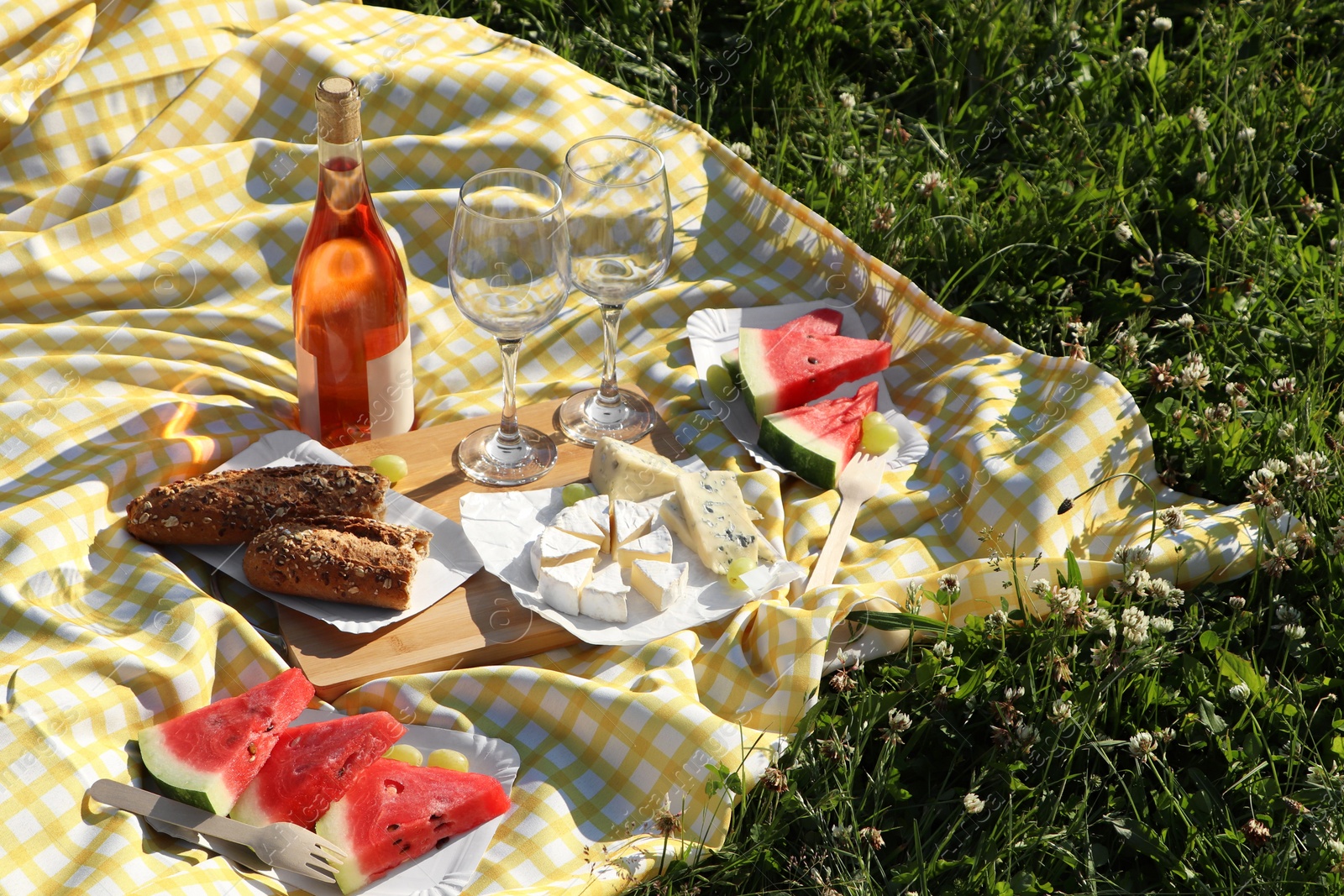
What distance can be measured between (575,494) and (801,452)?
0.56 metres

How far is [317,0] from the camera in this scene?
13.3 ft

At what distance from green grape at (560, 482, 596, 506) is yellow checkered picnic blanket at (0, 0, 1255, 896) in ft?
1.23

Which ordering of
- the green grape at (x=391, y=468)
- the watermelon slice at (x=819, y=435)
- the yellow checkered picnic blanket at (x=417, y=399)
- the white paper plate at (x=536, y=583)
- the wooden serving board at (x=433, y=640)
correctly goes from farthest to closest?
1. the watermelon slice at (x=819, y=435)
2. the green grape at (x=391, y=468)
3. the white paper plate at (x=536, y=583)
4. the wooden serving board at (x=433, y=640)
5. the yellow checkered picnic blanket at (x=417, y=399)

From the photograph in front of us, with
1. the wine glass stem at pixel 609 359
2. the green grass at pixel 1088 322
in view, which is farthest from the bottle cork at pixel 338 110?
the green grass at pixel 1088 322

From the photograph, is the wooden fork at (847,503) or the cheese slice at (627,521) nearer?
the cheese slice at (627,521)

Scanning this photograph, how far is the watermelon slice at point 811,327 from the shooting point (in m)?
3.29

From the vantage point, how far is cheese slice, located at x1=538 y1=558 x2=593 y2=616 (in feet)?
8.43

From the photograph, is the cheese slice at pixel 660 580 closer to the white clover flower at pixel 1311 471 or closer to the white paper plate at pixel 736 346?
the white paper plate at pixel 736 346

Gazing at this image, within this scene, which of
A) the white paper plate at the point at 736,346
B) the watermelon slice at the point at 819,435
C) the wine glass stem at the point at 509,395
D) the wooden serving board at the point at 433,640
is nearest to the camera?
the wooden serving board at the point at 433,640

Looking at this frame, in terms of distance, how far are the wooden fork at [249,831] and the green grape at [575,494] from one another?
956mm

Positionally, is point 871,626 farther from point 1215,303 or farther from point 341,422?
point 1215,303

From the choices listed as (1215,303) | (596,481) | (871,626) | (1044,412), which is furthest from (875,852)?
(1215,303)

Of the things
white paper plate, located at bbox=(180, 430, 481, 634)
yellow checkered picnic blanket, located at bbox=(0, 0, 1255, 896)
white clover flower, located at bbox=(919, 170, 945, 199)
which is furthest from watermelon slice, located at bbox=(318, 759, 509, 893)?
white clover flower, located at bbox=(919, 170, 945, 199)

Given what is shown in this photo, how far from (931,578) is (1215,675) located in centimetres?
61
